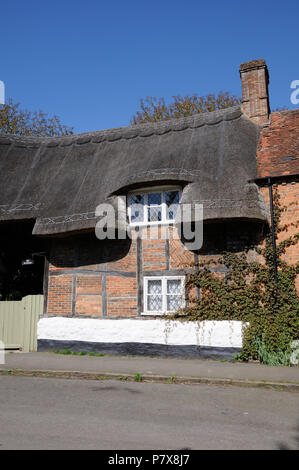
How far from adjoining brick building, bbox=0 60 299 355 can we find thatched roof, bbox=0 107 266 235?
0.04m

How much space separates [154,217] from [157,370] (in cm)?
401

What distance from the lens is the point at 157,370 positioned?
26.1 ft

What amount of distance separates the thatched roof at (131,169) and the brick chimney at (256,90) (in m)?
0.29

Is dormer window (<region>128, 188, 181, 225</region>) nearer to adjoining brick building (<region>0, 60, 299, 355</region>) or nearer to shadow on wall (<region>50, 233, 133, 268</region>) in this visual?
adjoining brick building (<region>0, 60, 299, 355</region>)

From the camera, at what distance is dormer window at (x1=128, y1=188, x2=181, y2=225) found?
33.7 ft

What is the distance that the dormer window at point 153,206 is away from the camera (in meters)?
10.3

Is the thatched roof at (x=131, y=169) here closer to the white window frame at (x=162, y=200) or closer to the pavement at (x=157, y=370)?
the white window frame at (x=162, y=200)

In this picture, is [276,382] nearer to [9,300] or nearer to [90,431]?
[90,431]

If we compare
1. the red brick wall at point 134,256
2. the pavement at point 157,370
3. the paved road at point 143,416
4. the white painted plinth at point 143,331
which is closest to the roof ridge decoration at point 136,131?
the red brick wall at point 134,256

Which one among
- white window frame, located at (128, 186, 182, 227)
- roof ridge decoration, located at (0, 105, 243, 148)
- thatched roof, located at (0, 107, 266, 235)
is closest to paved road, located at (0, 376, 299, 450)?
thatched roof, located at (0, 107, 266, 235)

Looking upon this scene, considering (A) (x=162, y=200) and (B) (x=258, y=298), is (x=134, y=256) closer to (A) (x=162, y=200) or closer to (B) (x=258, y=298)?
(A) (x=162, y=200)

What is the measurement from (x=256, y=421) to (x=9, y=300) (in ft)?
29.2

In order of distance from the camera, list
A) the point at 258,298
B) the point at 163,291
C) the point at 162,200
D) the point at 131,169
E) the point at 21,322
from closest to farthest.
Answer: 1. the point at 258,298
2. the point at 163,291
3. the point at 162,200
4. the point at 131,169
5. the point at 21,322

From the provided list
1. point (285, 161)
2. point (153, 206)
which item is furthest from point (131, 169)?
point (285, 161)
